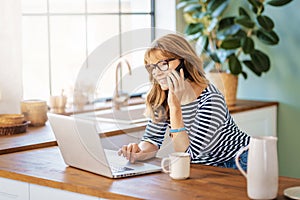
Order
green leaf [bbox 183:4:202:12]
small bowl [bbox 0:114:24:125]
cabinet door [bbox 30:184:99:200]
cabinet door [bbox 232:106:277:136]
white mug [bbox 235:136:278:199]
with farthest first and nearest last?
1. green leaf [bbox 183:4:202:12]
2. cabinet door [bbox 232:106:277:136]
3. small bowl [bbox 0:114:24:125]
4. cabinet door [bbox 30:184:99:200]
5. white mug [bbox 235:136:278:199]

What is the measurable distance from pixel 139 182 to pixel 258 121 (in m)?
2.19

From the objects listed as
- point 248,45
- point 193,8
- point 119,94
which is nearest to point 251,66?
point 248,45

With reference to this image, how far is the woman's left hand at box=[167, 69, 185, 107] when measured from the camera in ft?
7.41

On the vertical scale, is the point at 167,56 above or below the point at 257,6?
below

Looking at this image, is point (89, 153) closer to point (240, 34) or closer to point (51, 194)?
point (51, 194)

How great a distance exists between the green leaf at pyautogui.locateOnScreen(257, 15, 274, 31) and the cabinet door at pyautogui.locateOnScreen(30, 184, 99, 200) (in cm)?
227

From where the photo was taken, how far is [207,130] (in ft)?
7.72

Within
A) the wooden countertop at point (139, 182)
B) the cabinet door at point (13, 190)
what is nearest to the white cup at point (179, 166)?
the wooden countertop at point (139, 182)

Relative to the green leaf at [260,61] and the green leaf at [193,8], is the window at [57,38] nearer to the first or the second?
the green leaf at [193,8]

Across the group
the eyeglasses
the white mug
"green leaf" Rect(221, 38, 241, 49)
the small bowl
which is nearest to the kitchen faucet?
the eyeglasses

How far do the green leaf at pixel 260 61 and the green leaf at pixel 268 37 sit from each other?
91 mm

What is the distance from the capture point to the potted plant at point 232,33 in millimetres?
4070

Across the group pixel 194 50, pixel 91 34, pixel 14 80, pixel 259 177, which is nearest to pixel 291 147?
pixel 91 34

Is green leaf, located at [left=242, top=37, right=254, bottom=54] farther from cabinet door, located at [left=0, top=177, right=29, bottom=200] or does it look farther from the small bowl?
cabinet door, located at [left=0, top=177, right=29, bottom=200]
